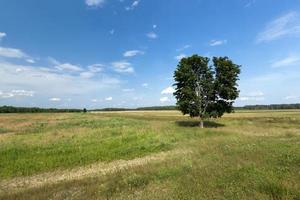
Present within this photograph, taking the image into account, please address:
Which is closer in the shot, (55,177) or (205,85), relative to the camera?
(55,177)

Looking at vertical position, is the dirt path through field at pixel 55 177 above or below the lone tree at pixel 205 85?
below

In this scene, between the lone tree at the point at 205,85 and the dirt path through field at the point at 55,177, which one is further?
the lone tree at the point at 205,85

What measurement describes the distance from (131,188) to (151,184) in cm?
71

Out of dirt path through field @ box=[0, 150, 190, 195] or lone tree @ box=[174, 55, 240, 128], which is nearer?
dirt path through field @ box=[0, 150, 190, 195]

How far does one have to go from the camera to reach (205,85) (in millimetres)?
36281

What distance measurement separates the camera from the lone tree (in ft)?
119

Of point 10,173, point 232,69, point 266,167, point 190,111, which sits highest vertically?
point 232,69

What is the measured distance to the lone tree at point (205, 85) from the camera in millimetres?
36250

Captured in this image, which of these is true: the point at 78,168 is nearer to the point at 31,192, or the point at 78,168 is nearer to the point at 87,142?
the point at 31,192

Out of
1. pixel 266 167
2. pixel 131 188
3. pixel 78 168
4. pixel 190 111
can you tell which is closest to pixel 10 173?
pixel 78 168

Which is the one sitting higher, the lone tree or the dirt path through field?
the lone tree

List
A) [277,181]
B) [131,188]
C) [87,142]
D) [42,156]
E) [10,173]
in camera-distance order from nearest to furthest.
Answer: [277,181] < [131,188] < [10,173] < [42,156] < [87,142]

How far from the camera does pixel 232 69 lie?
36531 millimetres

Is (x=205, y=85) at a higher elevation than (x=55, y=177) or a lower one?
higher
